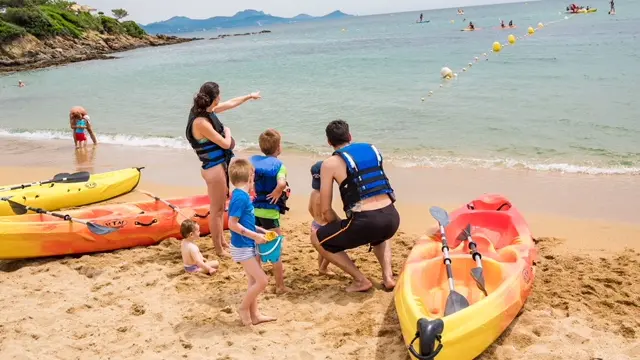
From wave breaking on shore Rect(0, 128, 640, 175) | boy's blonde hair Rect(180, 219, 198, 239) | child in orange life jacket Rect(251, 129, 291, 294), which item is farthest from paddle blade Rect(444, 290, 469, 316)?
wave breaking on shore Rect(0, 128, 640, 175)

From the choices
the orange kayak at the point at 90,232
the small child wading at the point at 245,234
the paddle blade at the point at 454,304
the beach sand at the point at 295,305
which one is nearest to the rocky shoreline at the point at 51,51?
the orange kayak at the point at 90,232

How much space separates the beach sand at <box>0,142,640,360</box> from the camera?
3.87m

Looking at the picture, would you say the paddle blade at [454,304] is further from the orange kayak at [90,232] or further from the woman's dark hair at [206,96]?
the orange kayak at [90,232]

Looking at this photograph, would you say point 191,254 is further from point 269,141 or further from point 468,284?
point 468,284

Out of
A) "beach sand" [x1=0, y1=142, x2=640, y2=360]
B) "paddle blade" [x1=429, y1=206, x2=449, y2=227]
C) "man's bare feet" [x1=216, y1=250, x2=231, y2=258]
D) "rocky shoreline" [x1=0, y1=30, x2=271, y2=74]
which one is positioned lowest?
"beach sand" [x1=0, y1=142, x2=640, y2=360]

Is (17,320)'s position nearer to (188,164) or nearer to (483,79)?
(188,164)

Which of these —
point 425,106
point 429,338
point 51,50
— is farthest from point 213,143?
point 51,50

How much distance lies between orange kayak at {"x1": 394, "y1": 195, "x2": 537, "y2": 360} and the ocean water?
154 inches

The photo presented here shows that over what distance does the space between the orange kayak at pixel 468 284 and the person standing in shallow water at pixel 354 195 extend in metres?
0.44

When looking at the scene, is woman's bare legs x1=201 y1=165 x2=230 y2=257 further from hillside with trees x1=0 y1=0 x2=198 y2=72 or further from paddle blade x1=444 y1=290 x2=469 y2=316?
hillside with trees x1=0 y1=0 x2=198 y2=72

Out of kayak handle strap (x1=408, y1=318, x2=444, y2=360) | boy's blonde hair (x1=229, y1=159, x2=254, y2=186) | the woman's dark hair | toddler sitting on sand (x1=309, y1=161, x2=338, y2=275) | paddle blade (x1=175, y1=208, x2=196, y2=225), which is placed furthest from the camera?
paddle blade (x1=175, y1=208, x2=196, y2=225)

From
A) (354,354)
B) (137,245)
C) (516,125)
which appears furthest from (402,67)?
(354,354)

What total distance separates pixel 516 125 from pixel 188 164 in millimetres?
6907

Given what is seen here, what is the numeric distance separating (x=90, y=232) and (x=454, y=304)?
12.8 feet
